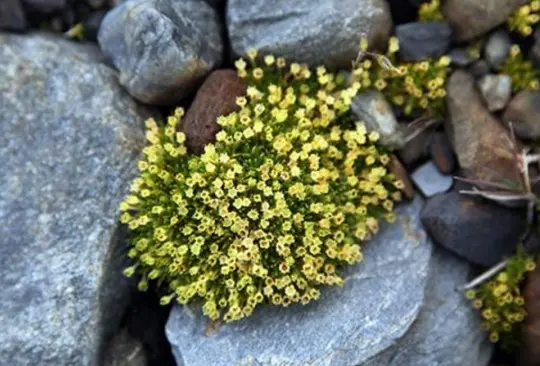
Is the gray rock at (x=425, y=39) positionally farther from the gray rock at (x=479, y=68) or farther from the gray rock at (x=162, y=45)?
the gray rock at (x=162, y=45)

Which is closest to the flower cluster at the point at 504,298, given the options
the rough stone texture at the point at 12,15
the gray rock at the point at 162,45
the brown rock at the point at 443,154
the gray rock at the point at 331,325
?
the gray rock at the point at 331,325

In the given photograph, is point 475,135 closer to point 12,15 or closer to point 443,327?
A: point 443,327

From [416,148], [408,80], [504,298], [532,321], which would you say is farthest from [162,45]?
[532,321]

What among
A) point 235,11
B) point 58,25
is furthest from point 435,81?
point 58,25

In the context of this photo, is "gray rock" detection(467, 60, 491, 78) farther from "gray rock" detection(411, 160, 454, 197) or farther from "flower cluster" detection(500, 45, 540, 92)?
"gray rock" detection(411, 160, 454, 197)

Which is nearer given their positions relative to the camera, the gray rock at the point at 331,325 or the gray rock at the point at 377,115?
the gray rock at the point at 331,325

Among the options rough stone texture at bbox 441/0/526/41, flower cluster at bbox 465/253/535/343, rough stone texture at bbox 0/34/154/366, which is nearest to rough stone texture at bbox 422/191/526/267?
flower cluster at bbox 465/253/535/343

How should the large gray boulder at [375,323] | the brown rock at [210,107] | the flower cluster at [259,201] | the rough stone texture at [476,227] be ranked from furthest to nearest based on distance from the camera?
the rough stone texture at [476,227], the brown rock at [210,107], the large gray boulder at [375,323], the flower cluster at [259,201]
